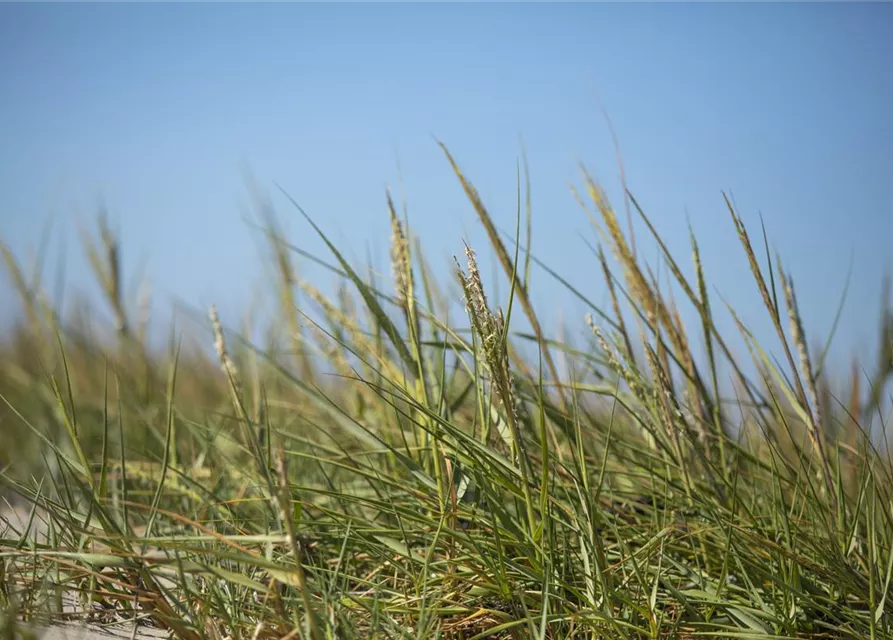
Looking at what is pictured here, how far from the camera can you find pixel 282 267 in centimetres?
234

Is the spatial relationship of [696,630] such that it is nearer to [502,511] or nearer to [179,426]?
[502,511]

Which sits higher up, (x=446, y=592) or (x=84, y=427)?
(x=446, y=592)

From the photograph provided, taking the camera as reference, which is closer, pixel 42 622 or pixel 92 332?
pixel 42 622

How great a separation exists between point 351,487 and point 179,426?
1041 millimetres

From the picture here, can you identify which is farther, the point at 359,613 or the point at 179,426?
the point at 179,426

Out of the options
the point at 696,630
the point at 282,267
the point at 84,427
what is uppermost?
the point at 282,267

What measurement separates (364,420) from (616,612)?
884 mm

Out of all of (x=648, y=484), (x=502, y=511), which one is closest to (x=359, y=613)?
(x=502, y=511)

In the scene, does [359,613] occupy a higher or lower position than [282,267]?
lower

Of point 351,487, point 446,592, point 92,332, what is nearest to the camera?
point 446,592

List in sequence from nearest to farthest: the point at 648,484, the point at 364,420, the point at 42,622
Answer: the point at 42,622 < the point at 648,484 < the point at 364,420

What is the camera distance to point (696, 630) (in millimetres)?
1127

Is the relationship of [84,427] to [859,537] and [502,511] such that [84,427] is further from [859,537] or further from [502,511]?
[859,537]

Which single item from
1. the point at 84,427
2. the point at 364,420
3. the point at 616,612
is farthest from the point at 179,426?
the point at 616,612
